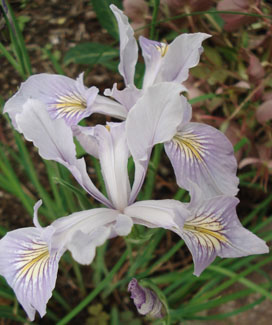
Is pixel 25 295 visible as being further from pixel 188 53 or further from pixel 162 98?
pixel 188 53

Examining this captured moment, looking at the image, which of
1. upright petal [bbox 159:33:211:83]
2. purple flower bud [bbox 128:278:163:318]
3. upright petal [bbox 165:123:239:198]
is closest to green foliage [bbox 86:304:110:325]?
purple flower bud [bbox 128:278:163:318]

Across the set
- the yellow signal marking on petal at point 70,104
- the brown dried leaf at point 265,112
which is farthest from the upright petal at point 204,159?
the brown dried leaf at point 265,112

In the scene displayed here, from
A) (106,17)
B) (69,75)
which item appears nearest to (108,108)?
(106,17)

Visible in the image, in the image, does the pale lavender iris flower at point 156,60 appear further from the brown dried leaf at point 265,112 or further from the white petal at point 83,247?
the brown dried leaf at point 265,112

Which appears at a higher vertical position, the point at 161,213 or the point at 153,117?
the point at 153,117

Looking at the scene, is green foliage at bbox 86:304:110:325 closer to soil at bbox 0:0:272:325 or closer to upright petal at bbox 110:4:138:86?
soil at bbox 0:0:272:325

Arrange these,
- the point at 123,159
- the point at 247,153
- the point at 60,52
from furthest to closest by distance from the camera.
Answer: the point at 60,52
the point at 247,153
the point at 123,159

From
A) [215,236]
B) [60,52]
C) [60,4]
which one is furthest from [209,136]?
[60,4]

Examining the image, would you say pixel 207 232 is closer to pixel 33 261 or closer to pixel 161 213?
pixel 161 213
